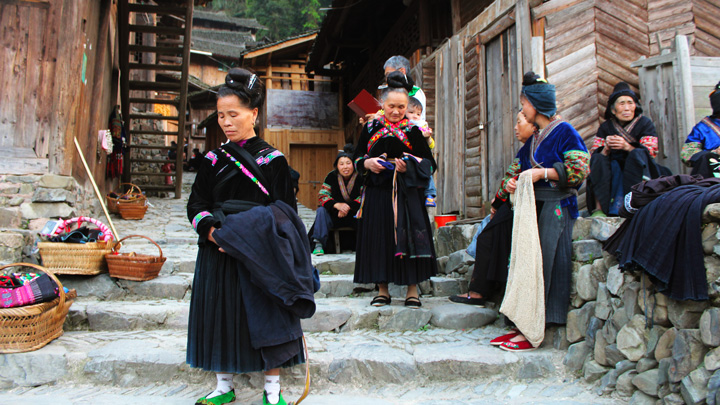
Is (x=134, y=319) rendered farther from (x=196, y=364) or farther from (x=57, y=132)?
(x=57, y=132)

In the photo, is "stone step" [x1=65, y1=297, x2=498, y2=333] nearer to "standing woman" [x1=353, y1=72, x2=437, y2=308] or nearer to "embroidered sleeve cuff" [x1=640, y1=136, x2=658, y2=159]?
"standing woman" [x1=353, y1=72, x2=437, y2=308]

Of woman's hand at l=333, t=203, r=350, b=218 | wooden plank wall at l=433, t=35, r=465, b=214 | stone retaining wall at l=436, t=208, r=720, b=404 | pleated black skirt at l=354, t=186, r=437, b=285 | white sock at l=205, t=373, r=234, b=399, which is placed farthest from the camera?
wooden plank wall at l=433, t=35, r=465, b=214

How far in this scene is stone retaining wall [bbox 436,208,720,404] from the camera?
2.34 meters

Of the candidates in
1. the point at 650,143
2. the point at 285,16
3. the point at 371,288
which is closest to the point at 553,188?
the point at 650,143

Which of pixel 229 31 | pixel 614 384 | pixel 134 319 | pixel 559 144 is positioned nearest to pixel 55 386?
pixel 134 319

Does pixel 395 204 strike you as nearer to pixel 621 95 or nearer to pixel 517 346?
pixel 517 346

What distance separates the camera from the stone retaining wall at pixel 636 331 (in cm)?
234

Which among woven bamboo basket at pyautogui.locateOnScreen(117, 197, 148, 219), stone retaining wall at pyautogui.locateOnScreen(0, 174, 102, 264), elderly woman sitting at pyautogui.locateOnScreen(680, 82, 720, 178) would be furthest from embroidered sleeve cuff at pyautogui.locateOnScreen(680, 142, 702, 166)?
woven bamboo basket at pyautogui.locateOnScreen(117, 197, 148, 219)

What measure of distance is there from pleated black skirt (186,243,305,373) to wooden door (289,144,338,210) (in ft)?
42.1

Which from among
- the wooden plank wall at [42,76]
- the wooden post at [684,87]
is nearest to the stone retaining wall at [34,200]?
the wooden plank wall at [42,76]

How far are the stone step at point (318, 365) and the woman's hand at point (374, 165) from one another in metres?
1.26

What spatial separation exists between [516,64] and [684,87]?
1514 mm

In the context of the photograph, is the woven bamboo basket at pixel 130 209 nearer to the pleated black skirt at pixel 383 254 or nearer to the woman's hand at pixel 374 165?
the pleated black skirt at pixel 383 254

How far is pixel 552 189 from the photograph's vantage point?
132 inches
